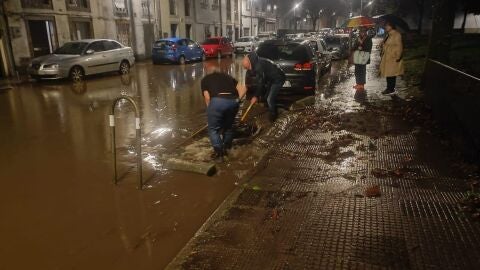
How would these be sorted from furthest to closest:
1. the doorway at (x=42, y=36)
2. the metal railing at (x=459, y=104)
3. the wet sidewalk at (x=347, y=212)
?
the doorway at (x=42, y=36) < the metal railing at (x=459, y=104) < the wet sidewalk at (x=347, y=212)

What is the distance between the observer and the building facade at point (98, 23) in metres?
17.1

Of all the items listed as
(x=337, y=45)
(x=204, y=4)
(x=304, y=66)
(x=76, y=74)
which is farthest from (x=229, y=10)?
(x=304, y=66)

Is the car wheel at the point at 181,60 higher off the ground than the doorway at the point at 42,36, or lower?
lower

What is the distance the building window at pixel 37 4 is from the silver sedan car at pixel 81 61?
427 centimetres

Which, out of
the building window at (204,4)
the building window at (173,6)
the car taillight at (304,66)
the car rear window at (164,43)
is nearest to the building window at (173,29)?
Result: the building window at (173,6)

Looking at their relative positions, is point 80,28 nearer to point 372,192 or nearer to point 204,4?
point 204,4

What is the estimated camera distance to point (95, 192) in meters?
4.70

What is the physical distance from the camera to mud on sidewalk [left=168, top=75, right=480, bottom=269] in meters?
3.03

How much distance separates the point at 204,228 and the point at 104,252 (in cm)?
96

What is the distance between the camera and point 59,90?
12695mm

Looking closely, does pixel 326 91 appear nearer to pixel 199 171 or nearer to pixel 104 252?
pixel 199 171

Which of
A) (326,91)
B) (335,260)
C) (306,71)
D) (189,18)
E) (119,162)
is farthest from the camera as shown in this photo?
(189,18)

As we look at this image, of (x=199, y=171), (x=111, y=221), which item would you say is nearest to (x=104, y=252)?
(x=111, y=221)

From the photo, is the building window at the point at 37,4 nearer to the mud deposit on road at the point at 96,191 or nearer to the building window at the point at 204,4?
the mud deposit on road at the point at 96,191
